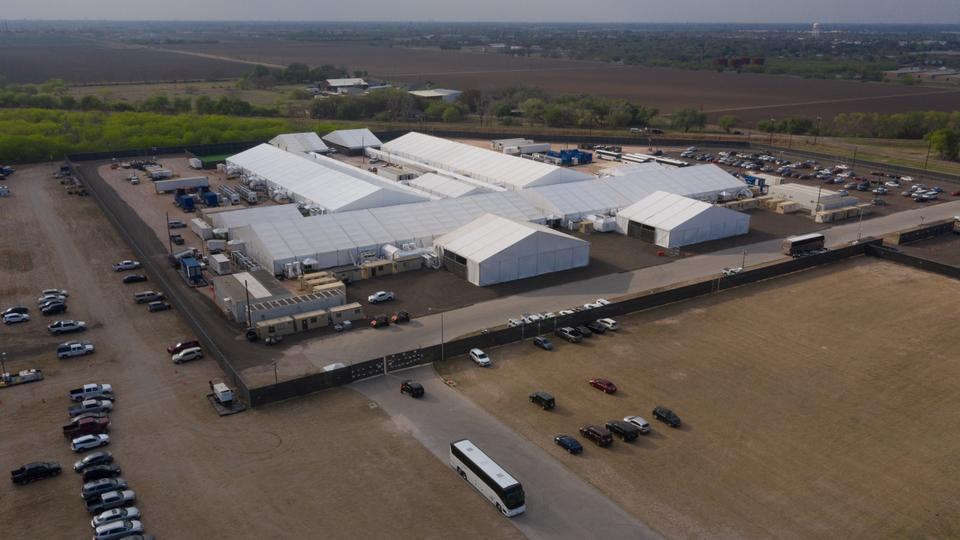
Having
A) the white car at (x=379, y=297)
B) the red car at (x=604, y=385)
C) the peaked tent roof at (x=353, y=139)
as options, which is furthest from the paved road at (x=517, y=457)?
the peaked tent roof at (x=353, y=139)

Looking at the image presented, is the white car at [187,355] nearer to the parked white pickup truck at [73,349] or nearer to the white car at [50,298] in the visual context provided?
the parked white pickup truck at [73,349]

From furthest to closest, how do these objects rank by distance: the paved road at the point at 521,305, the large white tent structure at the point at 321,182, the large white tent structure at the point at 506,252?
the large white tent structure at the point at 321,182
the large white tent structure at the point at 506,252
the paved road at the point at 521,305

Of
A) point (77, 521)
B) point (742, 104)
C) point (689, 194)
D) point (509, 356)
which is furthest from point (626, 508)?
point (742, 104)

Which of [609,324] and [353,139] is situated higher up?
[353,139]

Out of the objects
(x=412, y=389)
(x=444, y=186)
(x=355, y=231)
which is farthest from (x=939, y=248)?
(x=412, y=389)

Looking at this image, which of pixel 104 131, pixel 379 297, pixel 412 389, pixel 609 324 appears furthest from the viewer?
pixel 104 131

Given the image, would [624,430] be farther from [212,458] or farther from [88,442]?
[88,442]
